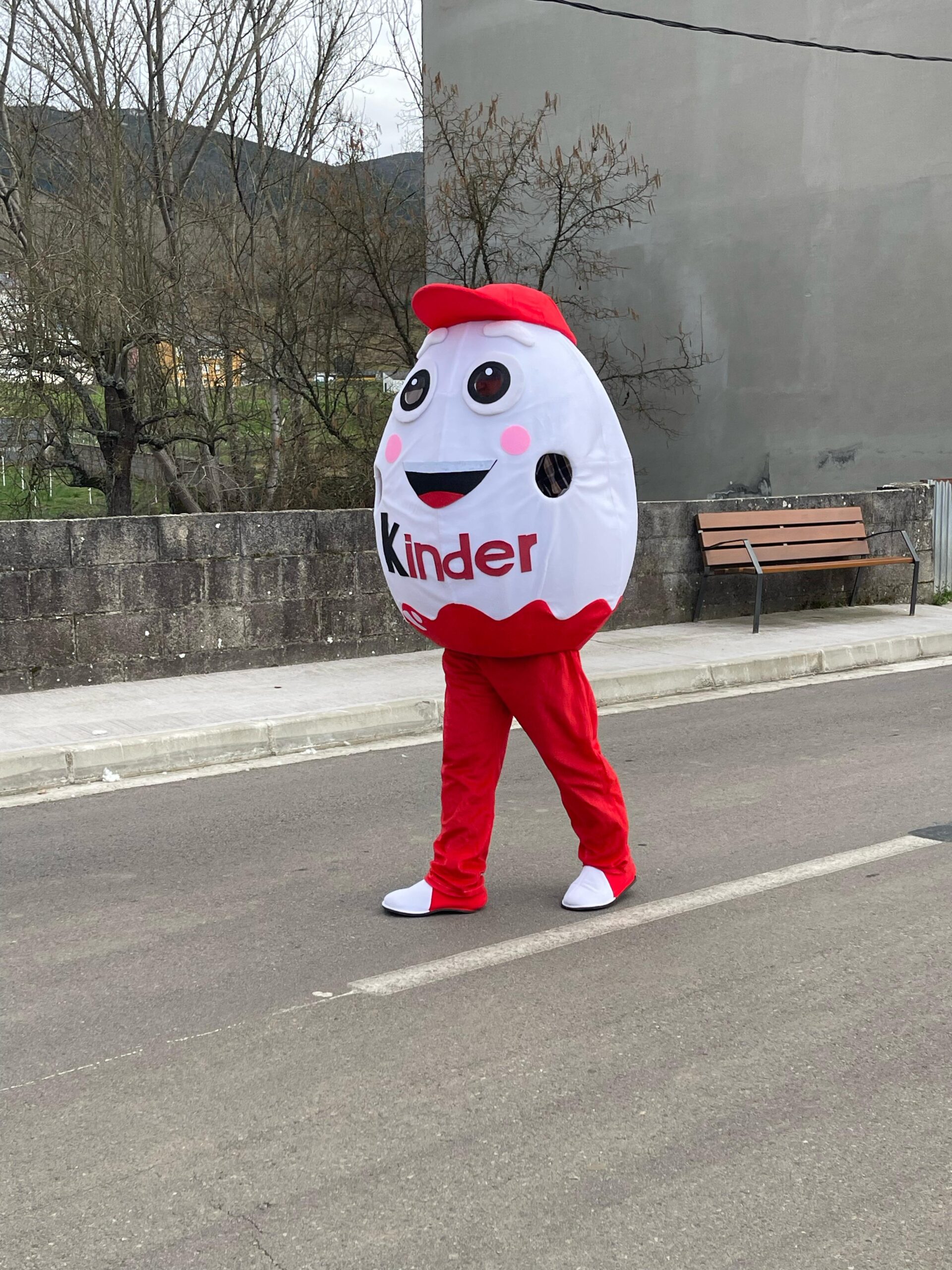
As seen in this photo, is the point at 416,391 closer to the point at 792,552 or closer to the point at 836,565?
the point at 792,552

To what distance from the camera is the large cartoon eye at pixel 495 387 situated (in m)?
4.24

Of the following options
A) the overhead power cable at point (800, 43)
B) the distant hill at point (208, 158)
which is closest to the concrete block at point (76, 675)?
the distant hill at point (208, 158)

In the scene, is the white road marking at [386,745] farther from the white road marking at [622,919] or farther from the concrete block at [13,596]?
the white road marking at [622,919]

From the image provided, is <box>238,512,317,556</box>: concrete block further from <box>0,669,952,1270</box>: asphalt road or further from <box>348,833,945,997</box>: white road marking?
<box>348,833,945,997</box>: white road marking

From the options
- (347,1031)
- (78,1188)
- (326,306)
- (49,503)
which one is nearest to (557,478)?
(347,1031)

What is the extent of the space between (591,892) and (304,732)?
321 cm

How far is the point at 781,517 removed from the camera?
40.7ft

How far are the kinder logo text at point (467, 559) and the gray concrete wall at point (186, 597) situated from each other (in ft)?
15.3

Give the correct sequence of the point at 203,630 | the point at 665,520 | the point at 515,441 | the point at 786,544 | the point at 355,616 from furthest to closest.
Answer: the point at 786,544 < the point at 665,520 < the point at 355,616 < the point at 203,630 < the point at 515,441

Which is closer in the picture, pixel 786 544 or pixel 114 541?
pixel 114 541

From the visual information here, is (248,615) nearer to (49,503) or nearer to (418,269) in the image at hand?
(49,503)

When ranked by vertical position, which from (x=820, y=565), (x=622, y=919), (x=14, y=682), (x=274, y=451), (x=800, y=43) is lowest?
(x=622, y=919)

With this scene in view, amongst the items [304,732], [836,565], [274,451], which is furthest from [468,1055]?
[274,451]

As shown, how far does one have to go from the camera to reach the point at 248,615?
932 cm
